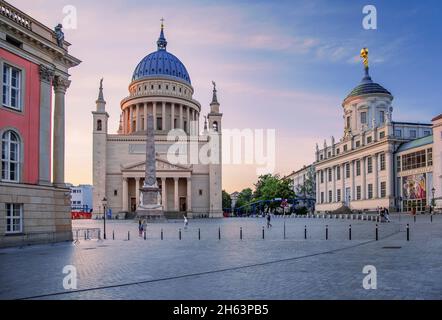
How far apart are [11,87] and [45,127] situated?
11.7ft

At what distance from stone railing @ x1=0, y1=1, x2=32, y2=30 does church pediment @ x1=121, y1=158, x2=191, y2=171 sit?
3292 inches

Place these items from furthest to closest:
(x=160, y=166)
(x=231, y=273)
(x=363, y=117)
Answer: (x=160, y=166)
(x=363, y=117)
(x=231, y=273)

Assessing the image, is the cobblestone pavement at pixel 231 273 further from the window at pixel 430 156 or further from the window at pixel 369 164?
the window at pixel 369 164

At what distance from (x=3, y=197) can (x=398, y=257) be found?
2014 cm

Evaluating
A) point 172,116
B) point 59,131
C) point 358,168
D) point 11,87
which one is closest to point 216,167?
point 172,116

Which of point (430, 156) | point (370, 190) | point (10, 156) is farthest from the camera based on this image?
point (370, 190)

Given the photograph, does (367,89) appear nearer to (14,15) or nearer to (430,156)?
(430,156)

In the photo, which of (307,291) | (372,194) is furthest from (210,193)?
(307,291)

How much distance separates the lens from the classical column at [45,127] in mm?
29453

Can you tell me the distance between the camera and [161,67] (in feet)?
447

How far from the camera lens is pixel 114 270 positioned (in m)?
16.1

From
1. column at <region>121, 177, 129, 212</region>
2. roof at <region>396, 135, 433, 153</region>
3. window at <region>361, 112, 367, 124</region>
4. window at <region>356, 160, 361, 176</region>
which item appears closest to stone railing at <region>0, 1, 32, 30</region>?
roof at <region>396, 135, 433, 153</region>

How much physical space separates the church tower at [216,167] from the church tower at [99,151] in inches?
1029
